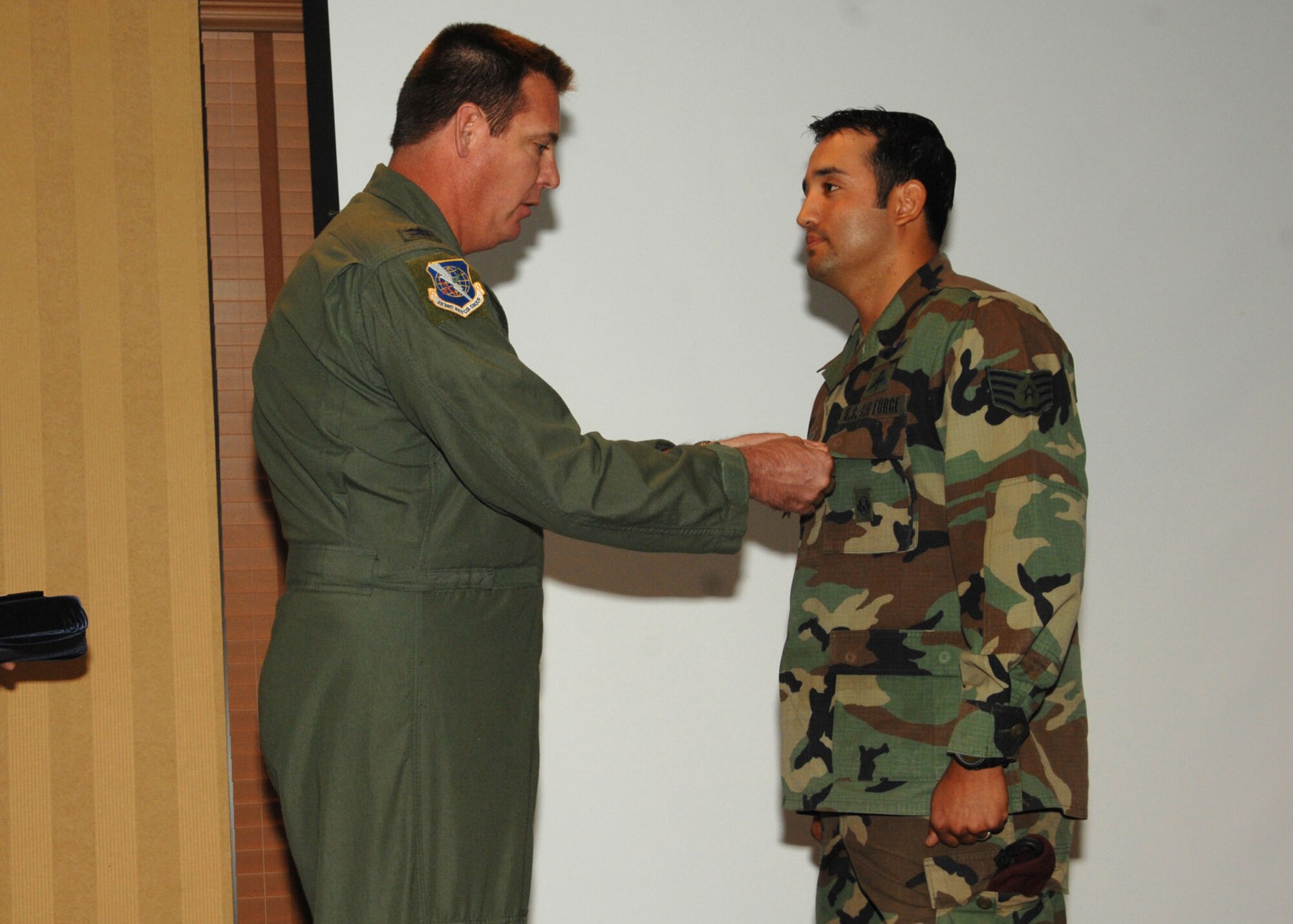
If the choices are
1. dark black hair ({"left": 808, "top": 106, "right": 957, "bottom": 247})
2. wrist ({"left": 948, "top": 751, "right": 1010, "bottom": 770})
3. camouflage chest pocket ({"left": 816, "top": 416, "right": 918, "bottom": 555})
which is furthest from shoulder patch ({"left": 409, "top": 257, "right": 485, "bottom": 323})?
wrist ({"left": 948, "top": 751, "right": 1010, "bottom": 770})

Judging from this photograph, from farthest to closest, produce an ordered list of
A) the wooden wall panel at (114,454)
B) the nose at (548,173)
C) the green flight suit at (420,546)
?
the wooden wall panel at (114,454) < the nose at (548,173) < the green flight suit at (420,546)

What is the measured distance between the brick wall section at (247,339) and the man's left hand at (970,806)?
5.71 feet

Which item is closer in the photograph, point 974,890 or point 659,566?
point 974,890

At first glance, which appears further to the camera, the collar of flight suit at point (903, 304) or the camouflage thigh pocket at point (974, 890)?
the collar of flight suit at point (903, 304)

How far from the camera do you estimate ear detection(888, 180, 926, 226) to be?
2.07 meters

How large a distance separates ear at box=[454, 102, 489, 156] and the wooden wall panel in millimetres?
1146

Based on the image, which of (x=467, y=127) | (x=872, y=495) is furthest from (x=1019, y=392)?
(x=467, y=127)

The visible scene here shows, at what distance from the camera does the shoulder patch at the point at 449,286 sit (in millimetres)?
1661

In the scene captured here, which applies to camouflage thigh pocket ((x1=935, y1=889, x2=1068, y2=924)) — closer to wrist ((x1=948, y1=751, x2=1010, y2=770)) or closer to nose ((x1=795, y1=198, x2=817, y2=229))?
wrist ((x1=948, y1=751, x2=1010, y2=770))

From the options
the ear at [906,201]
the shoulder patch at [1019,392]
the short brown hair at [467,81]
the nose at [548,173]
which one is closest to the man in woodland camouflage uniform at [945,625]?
the shoulder patch at [1019,392]

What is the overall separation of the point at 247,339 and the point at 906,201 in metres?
1.60

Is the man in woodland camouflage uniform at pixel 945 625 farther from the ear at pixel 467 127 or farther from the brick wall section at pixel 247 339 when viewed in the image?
the brick wall section at pixel 247 339

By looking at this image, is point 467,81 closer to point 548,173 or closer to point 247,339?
point 548,173

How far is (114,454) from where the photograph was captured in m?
2.76
